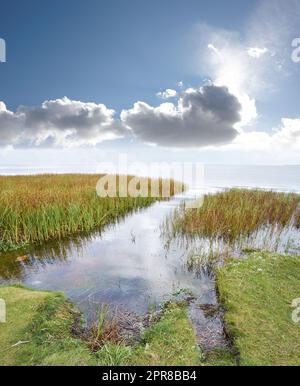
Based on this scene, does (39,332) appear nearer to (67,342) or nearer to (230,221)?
(67,342)

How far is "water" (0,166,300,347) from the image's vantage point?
5707 mm

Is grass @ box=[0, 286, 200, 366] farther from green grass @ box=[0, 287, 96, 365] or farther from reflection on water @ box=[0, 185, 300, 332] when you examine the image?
reflection on water @ box=[0, 185, 300, 332]

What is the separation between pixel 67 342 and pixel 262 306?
3.43 meters

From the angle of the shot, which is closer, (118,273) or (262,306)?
(262,306)

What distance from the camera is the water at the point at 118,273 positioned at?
5707 mm

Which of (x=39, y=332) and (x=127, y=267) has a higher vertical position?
(x=39, y=332)

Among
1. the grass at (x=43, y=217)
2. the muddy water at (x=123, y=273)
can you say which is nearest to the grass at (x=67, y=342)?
the muddy water at (x=123, y=273)

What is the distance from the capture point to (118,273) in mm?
7473

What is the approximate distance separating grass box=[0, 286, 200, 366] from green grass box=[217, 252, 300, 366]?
2.69ft

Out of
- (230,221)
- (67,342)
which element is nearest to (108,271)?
(67,342)

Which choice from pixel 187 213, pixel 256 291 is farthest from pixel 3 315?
pixel 187 213

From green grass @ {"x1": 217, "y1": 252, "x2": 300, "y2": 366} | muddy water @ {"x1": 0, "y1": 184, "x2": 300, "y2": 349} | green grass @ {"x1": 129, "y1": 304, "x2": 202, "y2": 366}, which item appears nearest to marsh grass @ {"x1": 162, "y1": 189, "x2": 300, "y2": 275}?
muddy water @ {"x1": 0, "y1": 184, "x2": 300, "y2": 349}

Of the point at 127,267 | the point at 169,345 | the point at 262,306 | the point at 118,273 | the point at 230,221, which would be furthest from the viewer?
the point at 230,221

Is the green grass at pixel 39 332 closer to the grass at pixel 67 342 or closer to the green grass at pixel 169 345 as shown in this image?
the grass at pixel 67 342
